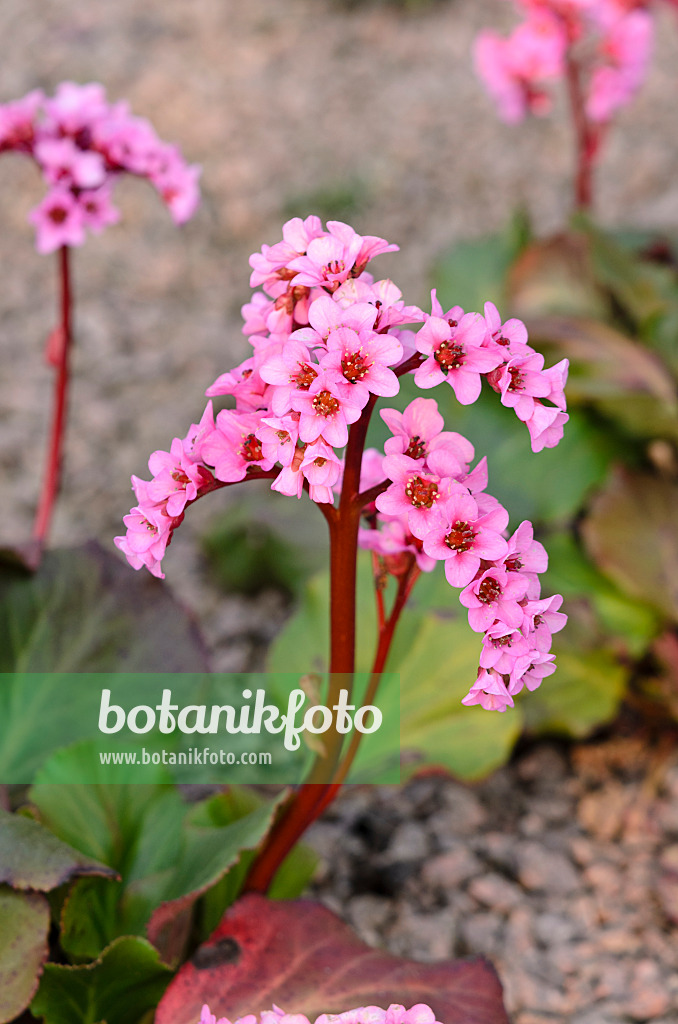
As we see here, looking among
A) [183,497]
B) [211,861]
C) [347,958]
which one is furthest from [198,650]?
[183,497]

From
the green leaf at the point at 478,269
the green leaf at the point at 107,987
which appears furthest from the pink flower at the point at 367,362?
the green leaf at the point at 478,269

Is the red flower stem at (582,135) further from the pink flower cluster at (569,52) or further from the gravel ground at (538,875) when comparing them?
the gravel ground at (538,875)

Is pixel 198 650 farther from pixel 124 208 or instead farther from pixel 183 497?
pixel 124 208

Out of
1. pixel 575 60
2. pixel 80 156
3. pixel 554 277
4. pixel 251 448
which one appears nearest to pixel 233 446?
pixel 251 448

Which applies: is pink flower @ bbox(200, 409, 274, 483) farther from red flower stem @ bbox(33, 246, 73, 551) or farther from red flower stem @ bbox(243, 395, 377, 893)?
red flower stem @ bbox(33, 246, 73, 551)

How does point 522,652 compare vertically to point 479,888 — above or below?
above

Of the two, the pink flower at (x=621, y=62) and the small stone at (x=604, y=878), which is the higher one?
the pink flower at (x=621, y=62)
